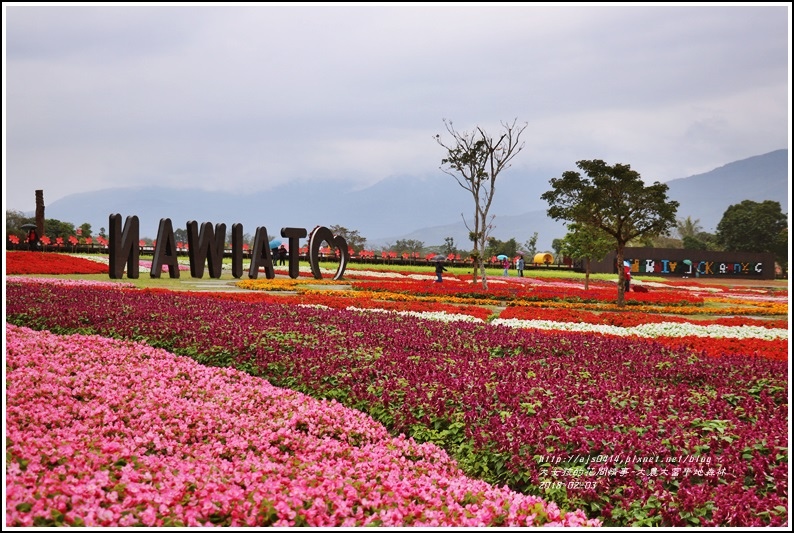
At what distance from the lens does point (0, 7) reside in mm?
4129

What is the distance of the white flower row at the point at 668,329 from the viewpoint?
1384 centimetres

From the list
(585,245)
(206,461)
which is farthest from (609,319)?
(585,245)

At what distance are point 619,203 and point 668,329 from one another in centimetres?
837

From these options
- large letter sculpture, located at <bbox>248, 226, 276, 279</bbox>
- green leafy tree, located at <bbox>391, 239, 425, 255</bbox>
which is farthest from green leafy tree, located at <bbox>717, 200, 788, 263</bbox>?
large letter sculpture, located at <bbox>248, 226, 276, 279</bbox>

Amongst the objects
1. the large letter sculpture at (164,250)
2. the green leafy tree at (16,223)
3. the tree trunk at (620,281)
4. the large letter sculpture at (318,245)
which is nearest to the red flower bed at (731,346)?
the tree trunk at (620,281)

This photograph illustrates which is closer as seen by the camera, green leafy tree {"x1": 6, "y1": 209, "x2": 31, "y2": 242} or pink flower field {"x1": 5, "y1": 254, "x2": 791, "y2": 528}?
pink flower field {"x1": 5, "y1": 254, "x2": 791, "y2": 528}

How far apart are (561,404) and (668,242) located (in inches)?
3236

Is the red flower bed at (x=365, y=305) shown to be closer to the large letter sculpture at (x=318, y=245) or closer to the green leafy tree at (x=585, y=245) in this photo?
the large letter sculpture at (x=318, y=245)

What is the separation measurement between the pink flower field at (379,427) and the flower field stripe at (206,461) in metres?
0.02

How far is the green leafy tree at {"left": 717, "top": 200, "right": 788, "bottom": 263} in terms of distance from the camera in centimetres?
6175

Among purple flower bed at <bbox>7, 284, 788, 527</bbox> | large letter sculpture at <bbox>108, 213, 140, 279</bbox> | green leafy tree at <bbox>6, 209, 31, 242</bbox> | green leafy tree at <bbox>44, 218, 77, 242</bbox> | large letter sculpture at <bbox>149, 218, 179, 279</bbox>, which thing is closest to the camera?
purple flower bed at <bbox>7, 284, 788, 527</bbox>

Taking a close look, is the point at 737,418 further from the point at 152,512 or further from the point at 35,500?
the point at 35,500

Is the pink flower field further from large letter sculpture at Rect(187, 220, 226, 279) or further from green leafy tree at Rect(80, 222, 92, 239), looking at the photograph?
green leafy tree at Rect(80, 222, 92, 239)

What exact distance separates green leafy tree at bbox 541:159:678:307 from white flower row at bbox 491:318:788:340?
21.0 feet
